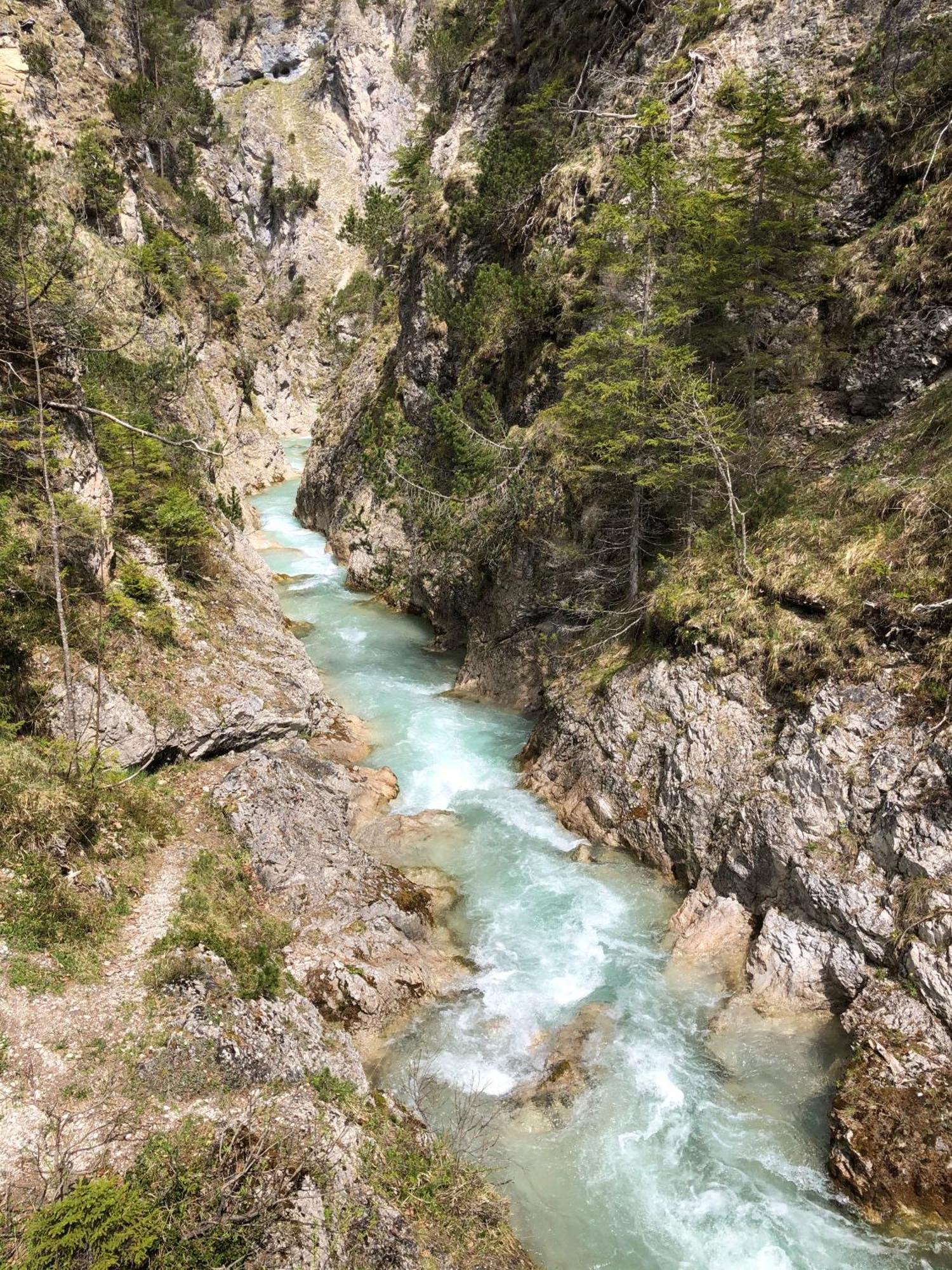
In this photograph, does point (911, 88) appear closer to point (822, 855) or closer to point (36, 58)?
point (822, 855)

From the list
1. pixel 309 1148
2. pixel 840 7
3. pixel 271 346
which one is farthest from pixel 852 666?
pixel 271 346

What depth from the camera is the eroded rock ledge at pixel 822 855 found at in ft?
28.2

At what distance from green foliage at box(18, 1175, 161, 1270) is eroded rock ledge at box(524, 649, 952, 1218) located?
7.94 metres

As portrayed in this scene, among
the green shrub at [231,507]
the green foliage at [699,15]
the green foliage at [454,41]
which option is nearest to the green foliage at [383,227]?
the green foliage at [454,41]

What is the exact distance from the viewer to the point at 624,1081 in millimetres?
9844

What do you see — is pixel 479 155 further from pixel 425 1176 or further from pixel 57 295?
pixel 425 1176

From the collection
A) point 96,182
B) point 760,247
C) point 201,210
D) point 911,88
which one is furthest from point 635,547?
point 201,210

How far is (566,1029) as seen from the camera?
10.6 metres

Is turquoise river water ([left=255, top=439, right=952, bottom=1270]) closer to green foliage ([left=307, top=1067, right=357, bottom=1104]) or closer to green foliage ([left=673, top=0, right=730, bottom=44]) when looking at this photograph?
green foliage ([left=307, top=1067, right=357, bottom=1104])

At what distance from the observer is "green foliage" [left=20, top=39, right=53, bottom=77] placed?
28.7 metres

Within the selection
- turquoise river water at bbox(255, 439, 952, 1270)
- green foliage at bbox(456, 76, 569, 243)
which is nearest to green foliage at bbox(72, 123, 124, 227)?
green foliage at bbox(456, 76, 569, 243)

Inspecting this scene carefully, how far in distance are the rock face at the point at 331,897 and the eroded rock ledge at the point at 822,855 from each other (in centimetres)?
464

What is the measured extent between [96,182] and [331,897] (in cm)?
3143

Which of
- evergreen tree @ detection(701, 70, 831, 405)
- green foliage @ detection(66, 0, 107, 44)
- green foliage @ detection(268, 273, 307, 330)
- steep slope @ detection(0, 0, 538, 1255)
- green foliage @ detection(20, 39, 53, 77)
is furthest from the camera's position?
green foliage @ detection(268, 273, 307, 330)
